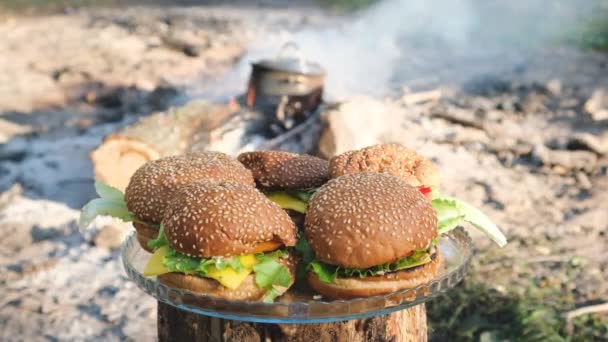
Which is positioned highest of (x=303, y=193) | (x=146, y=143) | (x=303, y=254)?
(x=303, y=193)

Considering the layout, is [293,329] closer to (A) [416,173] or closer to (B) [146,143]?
(A) [416,173]

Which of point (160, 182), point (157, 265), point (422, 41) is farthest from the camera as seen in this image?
point (422, 41)

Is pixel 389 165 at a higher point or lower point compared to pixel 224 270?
higher

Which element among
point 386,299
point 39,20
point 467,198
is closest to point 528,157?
point 467,198

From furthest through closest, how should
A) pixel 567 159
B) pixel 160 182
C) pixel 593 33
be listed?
pixel 593 33 → pixel 567 159 → pixel 160 182

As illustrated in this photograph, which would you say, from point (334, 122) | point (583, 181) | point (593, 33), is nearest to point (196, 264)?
point (334, 122)

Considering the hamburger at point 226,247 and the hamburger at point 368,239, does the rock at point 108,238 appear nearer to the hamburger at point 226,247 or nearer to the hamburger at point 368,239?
the hamburger at point 226,247

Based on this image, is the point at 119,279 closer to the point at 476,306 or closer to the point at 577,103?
the point at 476,306
